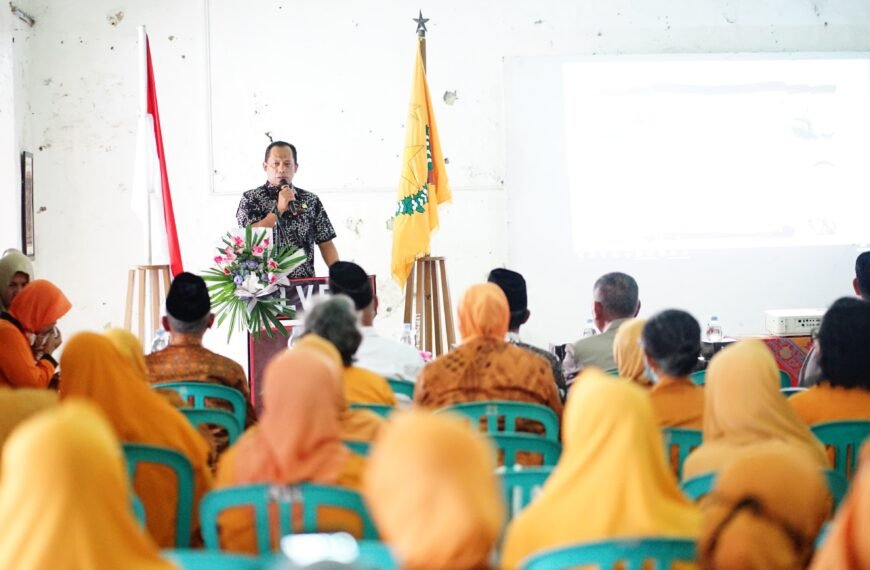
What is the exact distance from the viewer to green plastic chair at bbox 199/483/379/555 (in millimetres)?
2264

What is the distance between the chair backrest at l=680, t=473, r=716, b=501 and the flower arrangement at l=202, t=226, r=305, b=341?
2685mm

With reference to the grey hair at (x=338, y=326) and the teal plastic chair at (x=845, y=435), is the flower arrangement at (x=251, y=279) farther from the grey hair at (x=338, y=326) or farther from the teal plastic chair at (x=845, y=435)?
the teal plastic chair at (x=845, y=435)

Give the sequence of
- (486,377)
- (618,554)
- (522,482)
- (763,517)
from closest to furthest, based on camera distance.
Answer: (763,517)
(618,554)
(522,482)
(486,377)

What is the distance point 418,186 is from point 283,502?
4.01 meters

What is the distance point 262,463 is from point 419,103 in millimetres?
4126

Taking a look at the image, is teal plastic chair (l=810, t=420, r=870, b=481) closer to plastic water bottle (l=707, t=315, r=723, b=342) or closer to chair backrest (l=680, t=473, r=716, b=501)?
chair backrest (l=680, t=473, r=716, b=501)

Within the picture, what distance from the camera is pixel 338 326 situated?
3307 millimetres

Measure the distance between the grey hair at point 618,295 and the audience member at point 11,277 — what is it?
106 inches

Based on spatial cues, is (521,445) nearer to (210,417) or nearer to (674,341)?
(674,341)

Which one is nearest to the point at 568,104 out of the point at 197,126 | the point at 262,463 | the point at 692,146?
the point at 692,146

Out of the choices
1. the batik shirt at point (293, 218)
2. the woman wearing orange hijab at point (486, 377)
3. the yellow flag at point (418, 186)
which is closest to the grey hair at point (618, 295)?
the woman wearing orange hijab at point (486, 377)

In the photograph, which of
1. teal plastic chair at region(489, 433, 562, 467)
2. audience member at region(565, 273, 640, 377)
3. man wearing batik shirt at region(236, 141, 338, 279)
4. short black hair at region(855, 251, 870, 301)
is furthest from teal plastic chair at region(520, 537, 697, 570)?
man wearing batik shirt at region(236, 141, 338, 279)

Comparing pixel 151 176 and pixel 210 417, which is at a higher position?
pixel 151 176

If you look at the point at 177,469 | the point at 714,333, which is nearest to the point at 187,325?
the point at 177,469
